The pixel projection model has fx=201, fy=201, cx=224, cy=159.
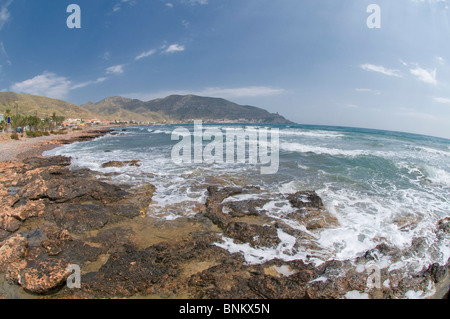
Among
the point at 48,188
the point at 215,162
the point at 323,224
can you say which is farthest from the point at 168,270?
the point at 215,162

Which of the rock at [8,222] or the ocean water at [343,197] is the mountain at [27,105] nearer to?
the ocean water at [343,197]

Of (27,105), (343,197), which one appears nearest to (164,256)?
(343,197)

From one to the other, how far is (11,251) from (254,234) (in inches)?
226

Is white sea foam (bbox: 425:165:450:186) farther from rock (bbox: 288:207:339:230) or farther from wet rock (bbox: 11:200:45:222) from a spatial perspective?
wet rock (bbox: 11:200:45:222)

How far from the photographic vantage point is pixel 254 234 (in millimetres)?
5824

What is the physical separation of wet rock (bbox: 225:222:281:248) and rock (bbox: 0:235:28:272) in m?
4.85

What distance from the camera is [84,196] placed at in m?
8.24

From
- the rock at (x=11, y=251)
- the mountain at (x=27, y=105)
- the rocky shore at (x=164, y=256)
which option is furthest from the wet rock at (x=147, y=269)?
the mountain at (x=27, y=105)

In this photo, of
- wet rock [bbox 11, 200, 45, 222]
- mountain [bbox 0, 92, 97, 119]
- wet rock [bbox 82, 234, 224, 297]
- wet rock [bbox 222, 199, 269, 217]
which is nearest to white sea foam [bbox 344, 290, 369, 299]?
wet rock [bbox 82, 234, 224, 297]

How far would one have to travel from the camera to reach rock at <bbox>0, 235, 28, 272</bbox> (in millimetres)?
4262

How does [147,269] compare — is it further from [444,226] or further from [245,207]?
[444,226]

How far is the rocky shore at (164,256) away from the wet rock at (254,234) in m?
0.03

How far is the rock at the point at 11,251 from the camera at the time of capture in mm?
4262
